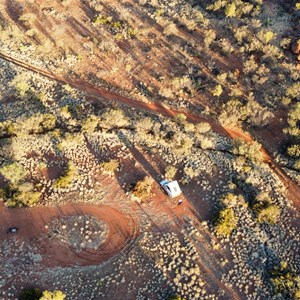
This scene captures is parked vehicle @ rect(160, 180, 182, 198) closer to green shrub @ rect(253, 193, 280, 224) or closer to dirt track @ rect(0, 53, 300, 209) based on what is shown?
green shrub @ rect(253, 193, 280, 224)

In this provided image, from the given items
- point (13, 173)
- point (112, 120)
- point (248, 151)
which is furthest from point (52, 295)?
point (248, 151)

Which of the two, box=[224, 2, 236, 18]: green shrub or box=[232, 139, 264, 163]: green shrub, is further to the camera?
box=[224, 2, 236, 18]: green shrub

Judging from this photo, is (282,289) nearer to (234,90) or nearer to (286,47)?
(234,90)

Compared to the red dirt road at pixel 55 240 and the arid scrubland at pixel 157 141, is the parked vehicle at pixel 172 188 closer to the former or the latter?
the arid scrubland at pixel 157 141

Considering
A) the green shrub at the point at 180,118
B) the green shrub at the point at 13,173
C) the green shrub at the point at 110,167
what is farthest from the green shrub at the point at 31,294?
the green shrub at the point at 180,118

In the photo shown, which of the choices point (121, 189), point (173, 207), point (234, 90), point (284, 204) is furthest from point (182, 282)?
point (234, 90)

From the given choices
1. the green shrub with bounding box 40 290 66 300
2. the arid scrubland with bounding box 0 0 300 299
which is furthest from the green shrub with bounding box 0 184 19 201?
the green shrub with bounding box 40 290 66 300

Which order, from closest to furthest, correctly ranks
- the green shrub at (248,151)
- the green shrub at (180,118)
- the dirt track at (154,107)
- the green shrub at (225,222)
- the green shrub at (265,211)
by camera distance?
1. the green shrub at (225,222)
2. the green shrub at (265,211)
3. the green shrub at (248,151)
4. the dirt track at (154,107)
5. the green shrub at (180,118)
